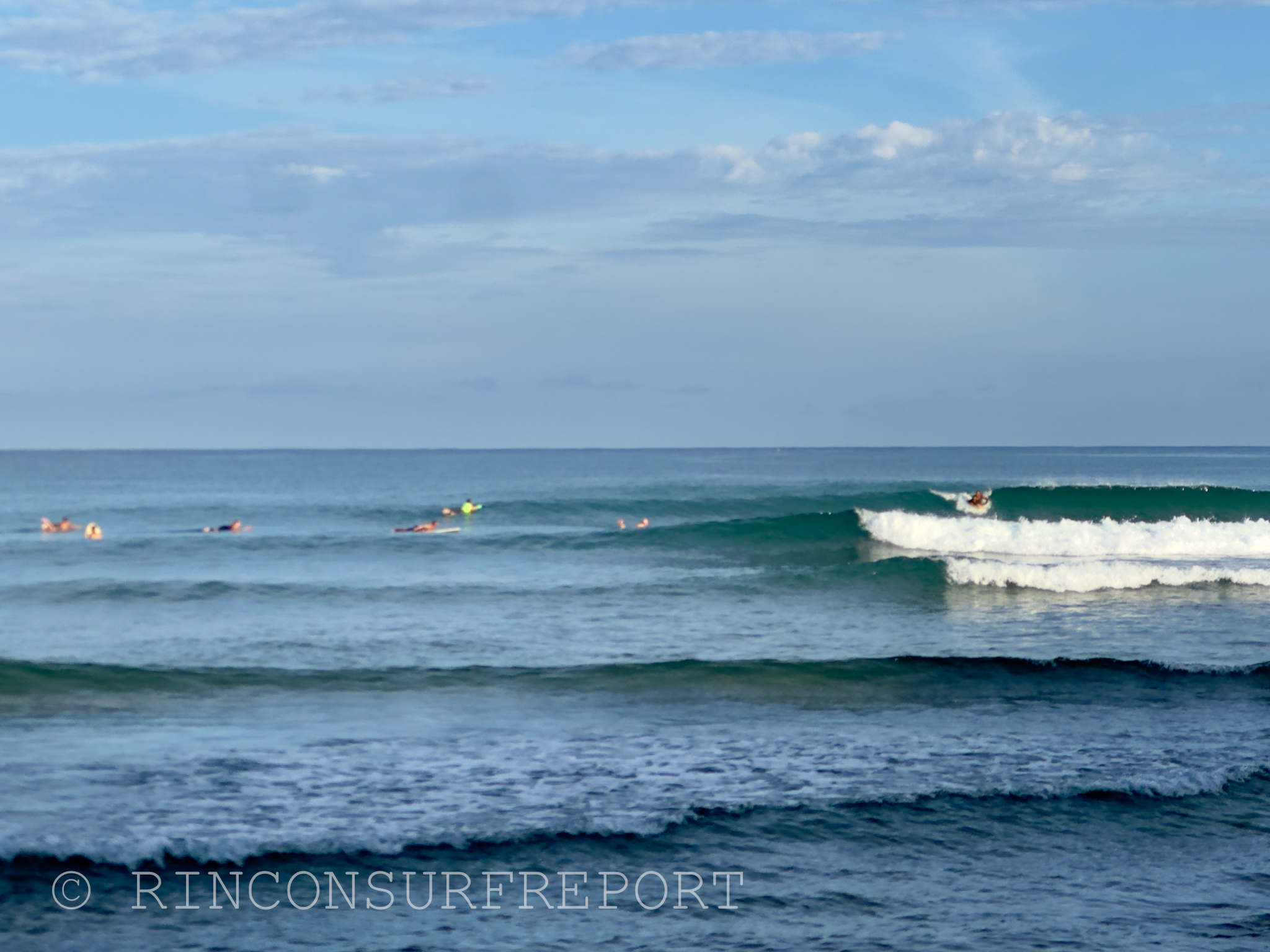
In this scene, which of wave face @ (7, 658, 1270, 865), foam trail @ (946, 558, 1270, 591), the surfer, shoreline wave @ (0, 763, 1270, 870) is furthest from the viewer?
the surfer

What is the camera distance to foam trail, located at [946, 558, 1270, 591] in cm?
2569

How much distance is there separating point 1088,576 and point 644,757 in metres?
17.9

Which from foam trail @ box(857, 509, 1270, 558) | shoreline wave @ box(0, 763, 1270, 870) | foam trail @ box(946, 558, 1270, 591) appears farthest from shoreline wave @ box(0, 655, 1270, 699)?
foam trail @ box(857, 509, 1270, 558)

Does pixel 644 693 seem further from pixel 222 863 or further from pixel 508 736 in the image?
pixel 222 863

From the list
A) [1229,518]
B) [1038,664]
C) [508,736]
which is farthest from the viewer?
[1229,518]

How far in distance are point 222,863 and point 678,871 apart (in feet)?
10.5

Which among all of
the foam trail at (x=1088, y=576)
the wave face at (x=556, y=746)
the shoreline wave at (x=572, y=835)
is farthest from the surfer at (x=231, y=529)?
the shoreline wave at (x=572, y=835)

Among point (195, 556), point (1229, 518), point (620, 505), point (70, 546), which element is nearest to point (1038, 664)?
point (195, 556)

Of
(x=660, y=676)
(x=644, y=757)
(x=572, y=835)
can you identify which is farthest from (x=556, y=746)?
(x=660, y=676)

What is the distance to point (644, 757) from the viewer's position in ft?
36.8

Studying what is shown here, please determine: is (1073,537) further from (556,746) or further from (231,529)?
(231,529)

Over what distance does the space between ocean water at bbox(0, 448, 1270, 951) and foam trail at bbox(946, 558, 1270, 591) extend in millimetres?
113

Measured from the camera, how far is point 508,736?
39.5ft

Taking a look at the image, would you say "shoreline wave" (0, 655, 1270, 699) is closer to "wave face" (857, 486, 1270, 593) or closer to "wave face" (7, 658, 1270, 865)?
"wave face" (7, 658, 1270, 865)
